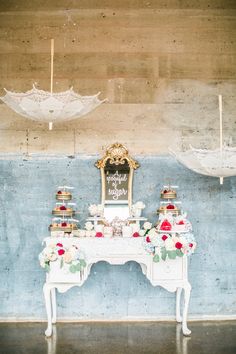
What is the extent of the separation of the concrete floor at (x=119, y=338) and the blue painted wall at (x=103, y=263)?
0.26 m

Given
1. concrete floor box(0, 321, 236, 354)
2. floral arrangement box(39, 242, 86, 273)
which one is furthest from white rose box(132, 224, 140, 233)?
concrete floor box(0, 321, 236, 354)

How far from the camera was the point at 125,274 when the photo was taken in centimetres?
679

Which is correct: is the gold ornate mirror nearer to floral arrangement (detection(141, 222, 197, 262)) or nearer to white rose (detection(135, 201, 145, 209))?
white rose (detection(135, 201, 145, 209))

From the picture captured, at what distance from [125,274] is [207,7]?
12.9ft

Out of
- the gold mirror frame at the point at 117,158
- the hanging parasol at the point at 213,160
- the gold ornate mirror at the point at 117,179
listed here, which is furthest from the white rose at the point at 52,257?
the hanging parasol at the point at 213,160

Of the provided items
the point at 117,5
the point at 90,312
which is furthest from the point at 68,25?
the point at 90,312

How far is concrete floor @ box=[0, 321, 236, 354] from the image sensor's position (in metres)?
5.38

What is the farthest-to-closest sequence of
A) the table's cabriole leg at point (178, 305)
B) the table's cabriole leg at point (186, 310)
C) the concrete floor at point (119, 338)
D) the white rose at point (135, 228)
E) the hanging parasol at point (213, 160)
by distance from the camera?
the table's cabriole leg at point (178, 305)
the white rose at point (135, 228)
the table's cabriole leg at point (186, 310)
the hanging parasol at point (213, 160)
the concrete floor at point (119, 338)

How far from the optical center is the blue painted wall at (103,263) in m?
6.75

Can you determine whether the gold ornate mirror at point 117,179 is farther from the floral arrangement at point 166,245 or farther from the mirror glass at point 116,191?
the floral arrangement at point 166,245

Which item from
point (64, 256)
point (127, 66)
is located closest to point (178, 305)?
point (64, 256)

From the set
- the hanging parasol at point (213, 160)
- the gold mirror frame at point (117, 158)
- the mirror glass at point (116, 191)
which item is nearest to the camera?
the hanging parasol at point (213, 160)

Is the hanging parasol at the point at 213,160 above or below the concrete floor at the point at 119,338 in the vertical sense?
above

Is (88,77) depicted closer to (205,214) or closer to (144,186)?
(144,186)
